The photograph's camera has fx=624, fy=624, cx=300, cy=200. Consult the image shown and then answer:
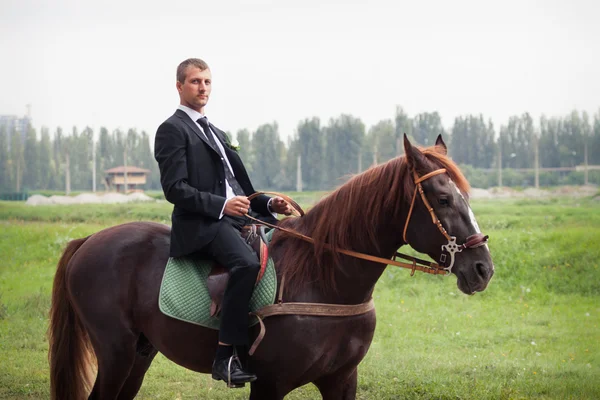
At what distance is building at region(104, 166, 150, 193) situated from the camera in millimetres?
11492

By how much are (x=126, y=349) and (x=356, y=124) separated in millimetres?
8942

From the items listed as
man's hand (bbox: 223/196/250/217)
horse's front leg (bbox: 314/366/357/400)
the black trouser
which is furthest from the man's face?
horse's front leg (bbox: 314/366/357/400)

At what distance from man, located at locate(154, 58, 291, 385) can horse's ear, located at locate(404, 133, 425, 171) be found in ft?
2.82

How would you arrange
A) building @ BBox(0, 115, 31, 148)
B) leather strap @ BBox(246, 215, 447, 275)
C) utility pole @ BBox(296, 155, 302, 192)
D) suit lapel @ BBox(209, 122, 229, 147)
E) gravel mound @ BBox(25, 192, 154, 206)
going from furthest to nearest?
utility pole @ BBox(296, 155, 302, 192)
gravel mound @ BBox(25, 192, 154, 206)
building @ BBox(0, 115, 31, 148)
suit lapel @ BBox(209, 122, 229, 147)
leather strap @ BBox(246, 215, 447, 275)

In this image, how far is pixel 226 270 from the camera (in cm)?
339

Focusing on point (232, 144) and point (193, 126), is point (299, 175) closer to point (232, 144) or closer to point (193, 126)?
point (232, 144)

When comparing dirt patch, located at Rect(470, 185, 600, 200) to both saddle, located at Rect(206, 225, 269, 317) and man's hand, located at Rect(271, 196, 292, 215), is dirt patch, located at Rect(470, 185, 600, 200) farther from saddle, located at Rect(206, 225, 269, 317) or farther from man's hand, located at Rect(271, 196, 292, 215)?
saddle, located at Rect(206, 225, 269, 317)

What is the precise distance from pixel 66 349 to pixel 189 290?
1.17m

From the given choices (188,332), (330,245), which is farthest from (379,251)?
(188,332)

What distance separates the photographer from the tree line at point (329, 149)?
10352 millimetres

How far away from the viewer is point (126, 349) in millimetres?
3613

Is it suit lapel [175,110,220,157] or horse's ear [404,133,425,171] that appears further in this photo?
suit lapel [175,110,220,157]

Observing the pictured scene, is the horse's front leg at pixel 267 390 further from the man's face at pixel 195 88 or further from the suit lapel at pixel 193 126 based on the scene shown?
the man's face at pixel 195 88

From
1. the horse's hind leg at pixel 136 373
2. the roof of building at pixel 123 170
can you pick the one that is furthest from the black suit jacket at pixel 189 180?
the roof of building at pixel 123 170
